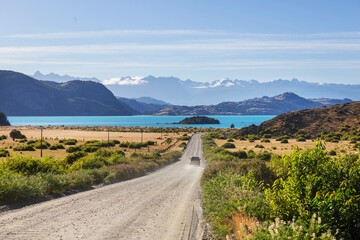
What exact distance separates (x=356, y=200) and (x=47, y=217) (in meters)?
12.6

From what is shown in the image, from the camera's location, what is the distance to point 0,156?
182ft

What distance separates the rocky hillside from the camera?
11697 cm

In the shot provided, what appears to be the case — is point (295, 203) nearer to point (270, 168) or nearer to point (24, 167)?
point (270, 168)

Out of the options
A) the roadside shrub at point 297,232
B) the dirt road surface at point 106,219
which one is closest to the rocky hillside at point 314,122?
the dirt road surface at point 106,219

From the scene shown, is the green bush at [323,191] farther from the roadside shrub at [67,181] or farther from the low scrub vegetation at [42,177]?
the roadside shrub at [67,181]

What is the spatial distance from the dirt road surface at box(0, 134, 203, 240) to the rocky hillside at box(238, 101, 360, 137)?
107 meters

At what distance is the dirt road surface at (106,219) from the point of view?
41.1 ft

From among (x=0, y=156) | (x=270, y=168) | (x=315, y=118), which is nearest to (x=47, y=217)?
(x=270, y=168)

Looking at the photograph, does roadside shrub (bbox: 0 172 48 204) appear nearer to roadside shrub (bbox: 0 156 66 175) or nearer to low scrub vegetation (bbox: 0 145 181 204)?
low scrub vegetation (bbox: 0 145 181 204)

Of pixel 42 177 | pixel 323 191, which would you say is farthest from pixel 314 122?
pixel 323 191

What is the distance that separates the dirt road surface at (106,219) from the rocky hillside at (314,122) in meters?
107

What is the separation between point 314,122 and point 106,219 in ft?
403

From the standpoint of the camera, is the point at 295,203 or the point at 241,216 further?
the point at 241,216

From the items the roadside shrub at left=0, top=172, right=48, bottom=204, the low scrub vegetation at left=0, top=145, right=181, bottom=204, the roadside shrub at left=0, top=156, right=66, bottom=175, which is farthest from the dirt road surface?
the roadside shrub at left=0, top=156, right=66, bottom=175
